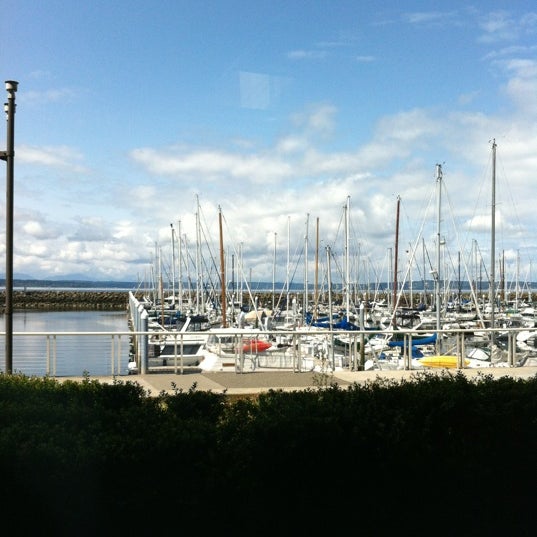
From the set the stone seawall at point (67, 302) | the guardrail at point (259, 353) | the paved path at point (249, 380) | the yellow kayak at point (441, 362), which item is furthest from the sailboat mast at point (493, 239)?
the stone seawall at point (67, 302)

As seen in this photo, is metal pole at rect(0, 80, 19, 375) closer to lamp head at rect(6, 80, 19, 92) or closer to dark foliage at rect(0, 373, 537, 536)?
lamp head at rect(6, 80, 19, 92)

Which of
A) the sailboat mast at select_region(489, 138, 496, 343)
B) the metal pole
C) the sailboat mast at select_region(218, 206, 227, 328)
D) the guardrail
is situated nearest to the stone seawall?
the sailboat mast at select_region(218, 206, 227, 328)

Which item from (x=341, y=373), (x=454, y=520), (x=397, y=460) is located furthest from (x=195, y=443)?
(x=341, y=373)

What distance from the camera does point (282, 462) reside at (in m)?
5.79

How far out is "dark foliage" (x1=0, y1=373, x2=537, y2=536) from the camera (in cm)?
536

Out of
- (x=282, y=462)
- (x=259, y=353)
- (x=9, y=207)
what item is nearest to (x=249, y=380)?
(x=9, y=207)

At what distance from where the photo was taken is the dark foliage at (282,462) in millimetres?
5359

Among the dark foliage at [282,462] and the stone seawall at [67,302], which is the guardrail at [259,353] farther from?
the stone seawall at [67,302]

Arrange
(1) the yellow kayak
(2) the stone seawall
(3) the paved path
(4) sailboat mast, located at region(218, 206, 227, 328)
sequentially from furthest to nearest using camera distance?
(2) the stone seawall, (4) sailboat mast, located at region(218, 206, 227, 328), (1) the yellow kayak, (3) the paved path

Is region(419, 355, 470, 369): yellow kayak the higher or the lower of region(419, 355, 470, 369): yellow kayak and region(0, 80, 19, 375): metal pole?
the lower

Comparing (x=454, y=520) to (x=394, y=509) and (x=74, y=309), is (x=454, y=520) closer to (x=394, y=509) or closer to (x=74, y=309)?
(x=394, y=509)

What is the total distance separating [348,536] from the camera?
6.03 meters

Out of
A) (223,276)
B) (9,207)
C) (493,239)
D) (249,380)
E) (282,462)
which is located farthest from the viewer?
(223,276)

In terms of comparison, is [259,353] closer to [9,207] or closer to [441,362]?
[441,362]
